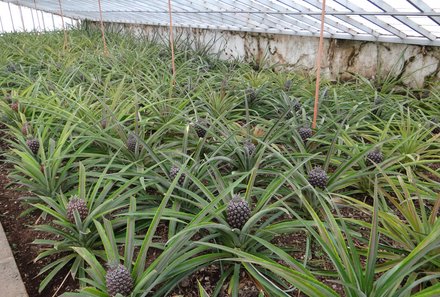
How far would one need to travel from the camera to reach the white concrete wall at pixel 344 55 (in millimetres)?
3223

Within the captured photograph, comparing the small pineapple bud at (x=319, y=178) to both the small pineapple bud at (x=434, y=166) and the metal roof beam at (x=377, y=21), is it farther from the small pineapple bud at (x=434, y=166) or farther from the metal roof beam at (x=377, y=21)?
the metal roof beam at (x=377, y=21)

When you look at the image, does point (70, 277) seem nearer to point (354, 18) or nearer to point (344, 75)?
point (354, 18)

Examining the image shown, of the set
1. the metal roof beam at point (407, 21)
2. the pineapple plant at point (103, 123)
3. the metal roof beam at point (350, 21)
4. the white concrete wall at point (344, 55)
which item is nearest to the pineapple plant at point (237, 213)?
the pineapple plant at point (103, 123)

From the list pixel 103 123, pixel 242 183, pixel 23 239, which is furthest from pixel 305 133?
pixel 23 239

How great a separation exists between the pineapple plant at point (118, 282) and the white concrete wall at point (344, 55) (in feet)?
10.2

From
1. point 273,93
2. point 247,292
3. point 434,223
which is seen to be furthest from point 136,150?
Result: point 273,93

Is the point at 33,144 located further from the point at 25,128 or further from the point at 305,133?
the point at 305,133

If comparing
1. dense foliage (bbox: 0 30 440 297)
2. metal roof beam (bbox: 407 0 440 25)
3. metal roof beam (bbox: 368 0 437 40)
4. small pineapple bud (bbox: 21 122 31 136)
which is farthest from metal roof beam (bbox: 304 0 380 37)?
small pineapple bud (bbox: 21 122 31 136)

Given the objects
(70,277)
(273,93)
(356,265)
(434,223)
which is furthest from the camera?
(273,93)

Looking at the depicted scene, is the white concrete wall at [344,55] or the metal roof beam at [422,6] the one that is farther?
the white concrete wall at [344,55]

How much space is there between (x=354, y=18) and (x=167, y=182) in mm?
2836

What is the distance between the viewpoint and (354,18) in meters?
3.27

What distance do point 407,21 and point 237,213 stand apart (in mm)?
2631

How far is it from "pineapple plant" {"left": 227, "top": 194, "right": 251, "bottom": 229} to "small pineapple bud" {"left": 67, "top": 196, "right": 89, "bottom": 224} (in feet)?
1.82
